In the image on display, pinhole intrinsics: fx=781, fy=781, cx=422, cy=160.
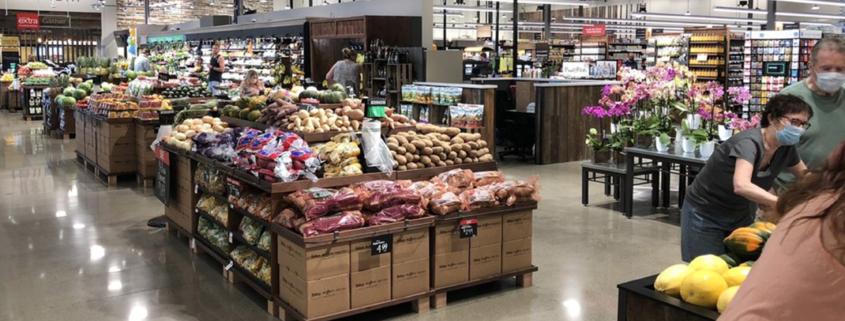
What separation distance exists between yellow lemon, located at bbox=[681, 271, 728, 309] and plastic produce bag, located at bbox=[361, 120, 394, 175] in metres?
2.87

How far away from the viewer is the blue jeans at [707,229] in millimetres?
3436

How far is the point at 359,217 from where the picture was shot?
4.19 m

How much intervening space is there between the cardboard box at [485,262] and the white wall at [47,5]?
93.6ft

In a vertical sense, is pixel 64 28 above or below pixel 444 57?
above

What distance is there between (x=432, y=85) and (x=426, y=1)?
228 centimetres

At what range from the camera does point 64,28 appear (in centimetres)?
2995

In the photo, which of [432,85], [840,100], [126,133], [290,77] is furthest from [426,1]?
[840,100]

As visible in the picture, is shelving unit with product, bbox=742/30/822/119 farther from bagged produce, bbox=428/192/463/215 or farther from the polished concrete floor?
bagged produce, bbox=428/192/463/215

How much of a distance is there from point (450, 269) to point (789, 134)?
81.9 inches

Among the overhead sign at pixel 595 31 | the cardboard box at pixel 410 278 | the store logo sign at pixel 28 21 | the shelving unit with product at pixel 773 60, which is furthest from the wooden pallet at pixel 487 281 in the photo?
the store logo sign at pixel 28 21

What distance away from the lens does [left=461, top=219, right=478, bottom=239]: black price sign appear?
4.52m

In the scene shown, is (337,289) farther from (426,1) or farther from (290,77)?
(290,77)

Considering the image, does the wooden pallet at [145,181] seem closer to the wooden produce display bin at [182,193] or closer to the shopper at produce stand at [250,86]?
the shopper at produce stand at [250,86]

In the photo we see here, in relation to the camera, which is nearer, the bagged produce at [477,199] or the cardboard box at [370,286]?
the cardboard box at [370,286]
